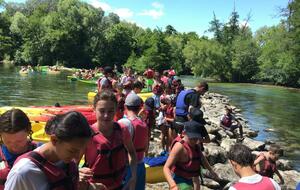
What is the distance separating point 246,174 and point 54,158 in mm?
1916

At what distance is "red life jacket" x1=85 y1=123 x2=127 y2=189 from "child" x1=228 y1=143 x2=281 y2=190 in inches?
40.6

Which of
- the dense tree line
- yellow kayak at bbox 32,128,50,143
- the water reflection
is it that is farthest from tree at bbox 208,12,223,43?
yellow kayak at bbox 32,128,50,143

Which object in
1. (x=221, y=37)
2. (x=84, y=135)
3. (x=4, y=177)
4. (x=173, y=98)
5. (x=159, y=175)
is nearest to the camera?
(x=84, y=135)

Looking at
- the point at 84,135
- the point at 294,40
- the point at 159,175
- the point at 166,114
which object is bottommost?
the point at 159,175

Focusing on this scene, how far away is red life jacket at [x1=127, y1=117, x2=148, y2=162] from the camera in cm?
452

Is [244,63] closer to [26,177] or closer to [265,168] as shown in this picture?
[265,168]

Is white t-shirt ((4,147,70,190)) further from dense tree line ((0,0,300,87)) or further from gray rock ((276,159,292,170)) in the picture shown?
dense tree line ((0,0,300,87))

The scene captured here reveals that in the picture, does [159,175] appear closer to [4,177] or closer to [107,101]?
[107,101]

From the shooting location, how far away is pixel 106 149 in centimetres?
346

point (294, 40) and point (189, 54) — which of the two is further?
point (189, 54)

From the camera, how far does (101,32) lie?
64.9 meters

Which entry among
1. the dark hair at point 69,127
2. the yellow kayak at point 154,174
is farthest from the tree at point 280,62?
the dark hair at point 69,127

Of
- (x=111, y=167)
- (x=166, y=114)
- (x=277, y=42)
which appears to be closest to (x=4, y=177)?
(x=111, y=167)

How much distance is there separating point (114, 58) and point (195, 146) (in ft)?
194
